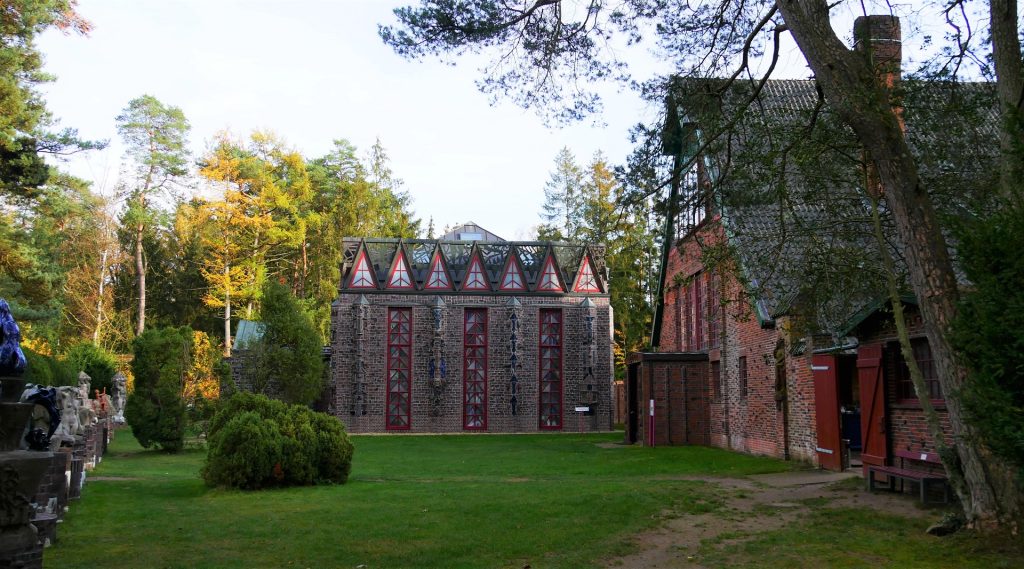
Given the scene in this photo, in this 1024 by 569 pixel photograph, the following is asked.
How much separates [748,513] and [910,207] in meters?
4.36

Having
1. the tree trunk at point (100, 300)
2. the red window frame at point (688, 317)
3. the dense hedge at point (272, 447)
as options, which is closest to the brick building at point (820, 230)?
the dense hedge at point (272, 447)

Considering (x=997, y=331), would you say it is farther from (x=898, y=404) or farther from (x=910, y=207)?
(x=898, y=404)

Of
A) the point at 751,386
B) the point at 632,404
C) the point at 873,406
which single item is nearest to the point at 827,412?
the point at 873,406

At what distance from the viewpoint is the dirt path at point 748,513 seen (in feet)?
27.3

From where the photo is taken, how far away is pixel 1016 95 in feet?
28.6

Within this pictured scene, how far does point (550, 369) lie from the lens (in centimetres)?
3841

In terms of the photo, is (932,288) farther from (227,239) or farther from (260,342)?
(227,239)

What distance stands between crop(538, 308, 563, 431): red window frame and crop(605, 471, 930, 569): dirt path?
23.9 metres

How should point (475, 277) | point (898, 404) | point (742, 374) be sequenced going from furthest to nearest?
point (475, 277), point (742, 374), point (898, 404)

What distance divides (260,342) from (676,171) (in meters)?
19.1

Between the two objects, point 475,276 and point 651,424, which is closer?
point 651,424

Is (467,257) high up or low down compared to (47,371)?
up

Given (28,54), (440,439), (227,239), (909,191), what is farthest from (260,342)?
(909,191)

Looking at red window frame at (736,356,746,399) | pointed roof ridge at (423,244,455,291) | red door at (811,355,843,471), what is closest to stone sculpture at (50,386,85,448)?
red door at (811,355,843,471)
